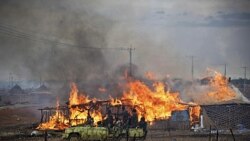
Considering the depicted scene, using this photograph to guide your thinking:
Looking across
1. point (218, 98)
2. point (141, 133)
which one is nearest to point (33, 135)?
point (141, 133)

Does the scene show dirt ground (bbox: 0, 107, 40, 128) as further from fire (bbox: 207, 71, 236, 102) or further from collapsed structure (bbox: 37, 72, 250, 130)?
fire (bbox: 207, 71, 236, 102)

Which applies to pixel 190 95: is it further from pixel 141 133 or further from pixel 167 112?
pixel 141 133

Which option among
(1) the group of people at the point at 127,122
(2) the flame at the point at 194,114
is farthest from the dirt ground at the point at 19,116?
(2) the flame at the point at 194,114

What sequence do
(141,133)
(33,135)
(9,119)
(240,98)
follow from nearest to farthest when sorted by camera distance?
(141,133) → (33,135) → (240,98) → (9,119)

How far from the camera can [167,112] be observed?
1403 inches

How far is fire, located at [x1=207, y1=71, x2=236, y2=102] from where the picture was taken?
142ft

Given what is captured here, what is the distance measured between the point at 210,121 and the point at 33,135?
16840mm

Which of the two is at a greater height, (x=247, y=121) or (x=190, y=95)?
(x=190, y=95)

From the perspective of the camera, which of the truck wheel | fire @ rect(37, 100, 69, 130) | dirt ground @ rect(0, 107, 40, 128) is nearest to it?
the truck wheel

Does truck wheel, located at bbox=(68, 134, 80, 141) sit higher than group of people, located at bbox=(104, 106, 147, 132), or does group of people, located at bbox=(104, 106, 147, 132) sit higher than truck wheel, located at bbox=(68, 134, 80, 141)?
group of people, located at bbox=(104, 106, 147, 132)

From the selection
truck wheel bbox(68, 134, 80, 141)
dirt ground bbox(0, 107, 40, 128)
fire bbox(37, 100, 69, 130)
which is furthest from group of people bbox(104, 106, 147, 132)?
dirt ground bbox(0, 107, 40, 128)

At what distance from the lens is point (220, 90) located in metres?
44.2

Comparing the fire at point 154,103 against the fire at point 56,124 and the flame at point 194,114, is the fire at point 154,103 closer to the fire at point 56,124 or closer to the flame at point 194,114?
the flame at point 194,114

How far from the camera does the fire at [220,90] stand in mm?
43338
